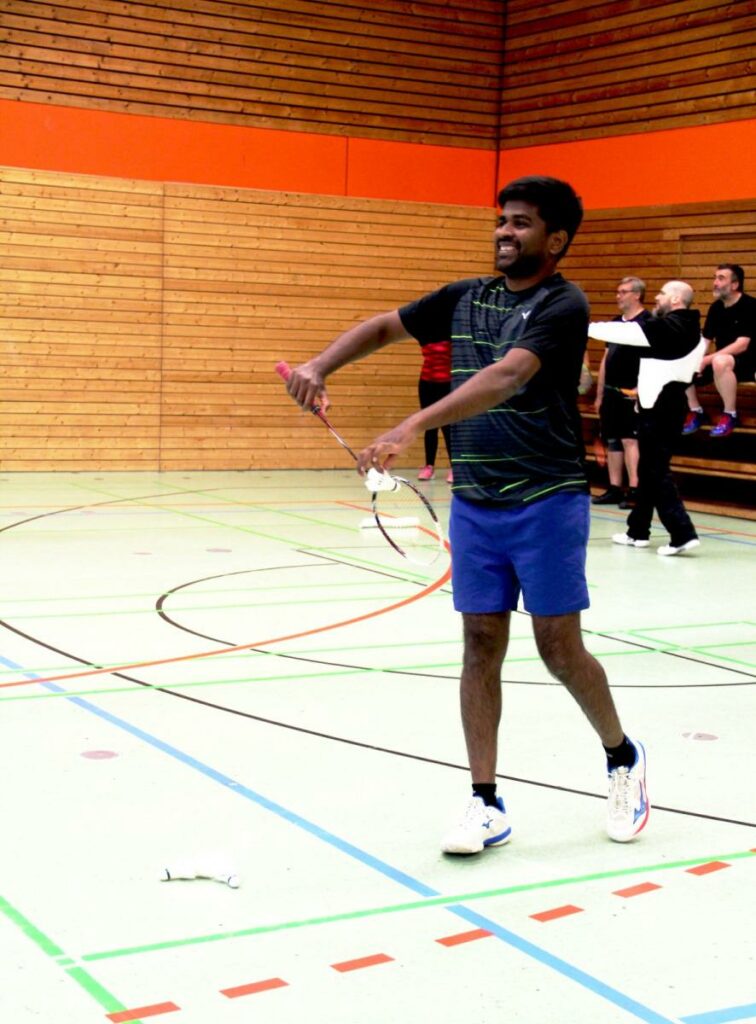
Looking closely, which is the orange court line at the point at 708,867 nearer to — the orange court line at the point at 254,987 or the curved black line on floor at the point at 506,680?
the orange court line at the point at 254,987

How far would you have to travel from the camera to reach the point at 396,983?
3.08 meters

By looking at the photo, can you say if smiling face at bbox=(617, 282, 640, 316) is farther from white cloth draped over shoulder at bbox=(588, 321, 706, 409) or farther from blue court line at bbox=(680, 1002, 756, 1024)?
blue court line at bbox=(680, 1002, 756, 1024)

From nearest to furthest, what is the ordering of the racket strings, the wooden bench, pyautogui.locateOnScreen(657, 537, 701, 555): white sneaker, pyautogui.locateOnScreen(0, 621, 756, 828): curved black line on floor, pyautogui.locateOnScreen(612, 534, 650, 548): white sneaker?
pyautogui.locateOnScreen(0, 621, 756, 828): curved black line on floor → the racket strings → pyautogui.locateOnScreen(657, 537, 701, 555): white sneaker → pyautogui.locateOnScreen(612, 534, 650, 548): white sneaker → the wooden bench

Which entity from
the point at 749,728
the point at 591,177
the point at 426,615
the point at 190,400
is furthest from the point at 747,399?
the point at 749,728

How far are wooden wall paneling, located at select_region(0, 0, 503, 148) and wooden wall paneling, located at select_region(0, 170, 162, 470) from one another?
1.00 meters

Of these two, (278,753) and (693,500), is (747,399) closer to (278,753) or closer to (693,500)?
(693,500)

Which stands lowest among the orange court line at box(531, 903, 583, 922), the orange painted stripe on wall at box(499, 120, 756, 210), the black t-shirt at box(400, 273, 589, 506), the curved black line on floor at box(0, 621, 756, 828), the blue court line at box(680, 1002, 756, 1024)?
the curved black line on floor at box(0, 621, 756, 828)

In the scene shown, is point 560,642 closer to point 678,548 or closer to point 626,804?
point 626,804

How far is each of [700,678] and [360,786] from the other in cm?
225

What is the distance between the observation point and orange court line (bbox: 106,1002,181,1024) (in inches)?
113

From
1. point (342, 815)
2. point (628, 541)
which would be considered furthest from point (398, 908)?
point (628, 541)

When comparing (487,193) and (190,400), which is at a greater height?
(487,193)

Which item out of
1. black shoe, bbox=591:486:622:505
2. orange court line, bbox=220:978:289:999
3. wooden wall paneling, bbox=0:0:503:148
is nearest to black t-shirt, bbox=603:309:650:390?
black shoe, bbox=591:486:622:505

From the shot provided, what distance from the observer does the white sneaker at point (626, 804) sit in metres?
4.05
